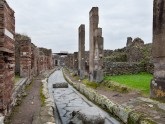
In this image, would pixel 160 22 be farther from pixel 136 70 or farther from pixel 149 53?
pixel 149 53

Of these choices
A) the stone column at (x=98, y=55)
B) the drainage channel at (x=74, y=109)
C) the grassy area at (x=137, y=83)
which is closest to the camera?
the drainage channel at (x=74, y=109)

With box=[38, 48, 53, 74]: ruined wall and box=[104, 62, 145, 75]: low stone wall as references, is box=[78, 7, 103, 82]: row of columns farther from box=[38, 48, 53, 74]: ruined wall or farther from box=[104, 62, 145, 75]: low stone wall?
box=[38, 48, 53, 74]: ruined wall

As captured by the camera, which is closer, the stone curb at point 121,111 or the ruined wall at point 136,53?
the stone curb at point 121,111

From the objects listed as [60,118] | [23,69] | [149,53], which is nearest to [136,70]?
[149,53]

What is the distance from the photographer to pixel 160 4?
7.86 metres

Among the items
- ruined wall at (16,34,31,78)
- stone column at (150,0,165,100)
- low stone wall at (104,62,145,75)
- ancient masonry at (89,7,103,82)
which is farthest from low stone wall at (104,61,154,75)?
stone column at (150,0,165,100)

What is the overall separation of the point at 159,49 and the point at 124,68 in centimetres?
988

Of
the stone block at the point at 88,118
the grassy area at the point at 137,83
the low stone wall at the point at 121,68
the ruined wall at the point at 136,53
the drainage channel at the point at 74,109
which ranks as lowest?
the drainage channel at the point at 74,109

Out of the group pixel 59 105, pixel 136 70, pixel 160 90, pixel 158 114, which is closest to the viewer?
pixel 158 114

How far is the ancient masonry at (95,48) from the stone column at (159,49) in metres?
6.24

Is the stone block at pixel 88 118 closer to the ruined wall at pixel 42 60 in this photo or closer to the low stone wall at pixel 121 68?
the low stone wall at pixel 121 68

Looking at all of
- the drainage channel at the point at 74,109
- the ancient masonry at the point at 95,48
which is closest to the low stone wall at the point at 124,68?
the ancient masonry at the point at 95,48

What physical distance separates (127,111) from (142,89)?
355cm

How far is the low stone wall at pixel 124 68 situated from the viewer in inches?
664
